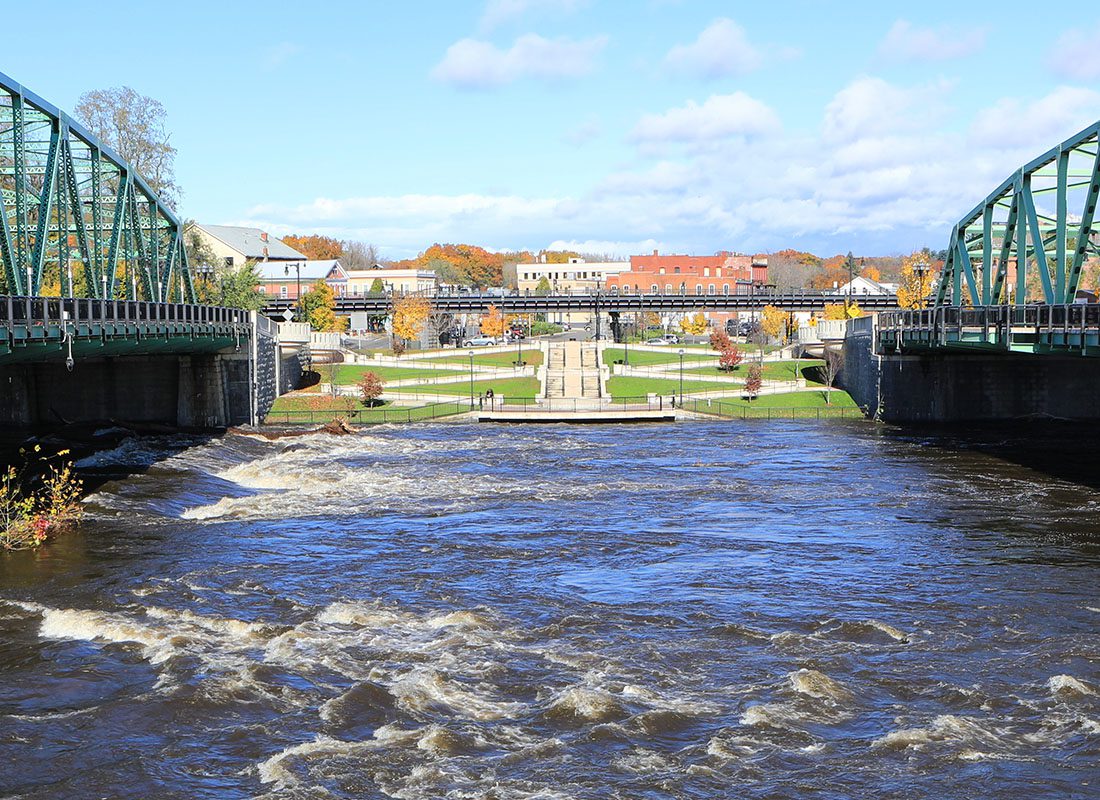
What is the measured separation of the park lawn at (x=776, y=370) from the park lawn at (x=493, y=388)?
49.0 feet

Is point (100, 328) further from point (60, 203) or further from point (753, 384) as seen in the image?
point (753, 384)

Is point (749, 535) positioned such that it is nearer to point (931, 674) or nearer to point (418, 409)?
point (931, 674)

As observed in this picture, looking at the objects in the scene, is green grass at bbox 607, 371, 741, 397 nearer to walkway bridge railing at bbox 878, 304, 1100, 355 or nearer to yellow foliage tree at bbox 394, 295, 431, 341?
walkway bridge railing at bbox 878, 304, 1100, 355

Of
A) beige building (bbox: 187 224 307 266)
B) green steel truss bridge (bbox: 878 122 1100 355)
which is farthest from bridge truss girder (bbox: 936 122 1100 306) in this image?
beige building (bbox: 187 224 307 266)

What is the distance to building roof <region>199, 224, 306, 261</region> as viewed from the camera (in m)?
172

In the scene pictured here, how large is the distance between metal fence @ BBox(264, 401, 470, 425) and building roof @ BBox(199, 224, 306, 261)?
86.0 metres

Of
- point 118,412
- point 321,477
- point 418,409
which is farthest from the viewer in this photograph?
point 418,409

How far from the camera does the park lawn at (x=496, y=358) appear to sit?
4469 inches

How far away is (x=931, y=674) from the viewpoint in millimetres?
28234

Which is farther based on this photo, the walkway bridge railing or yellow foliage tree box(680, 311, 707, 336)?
yellow foliage tree box(680, 311, 707, 336)

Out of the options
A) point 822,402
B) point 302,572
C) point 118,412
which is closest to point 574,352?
point 822,402

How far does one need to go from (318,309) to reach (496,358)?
75.6ft

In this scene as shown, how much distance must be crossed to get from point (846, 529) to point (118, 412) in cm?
5211

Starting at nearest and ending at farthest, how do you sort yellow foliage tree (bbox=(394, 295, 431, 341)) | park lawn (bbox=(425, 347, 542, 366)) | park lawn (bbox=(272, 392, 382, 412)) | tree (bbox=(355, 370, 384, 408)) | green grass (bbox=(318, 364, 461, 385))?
park lawn (bbox=(272, 392, 382, 412)) < tree (bbox=(355, 370, 384, 408)) < green grass (bbox=(318, 364, 461, 385)) < park lawn (bbox=(425, 347, 542, 366)) < yellow foliage tree (bbox=(394, 295, 431, 341))
